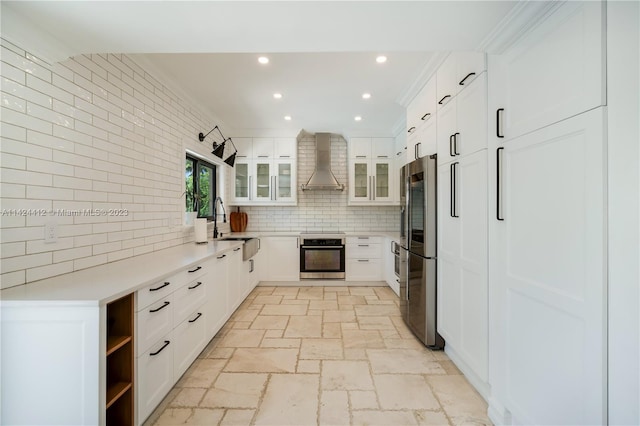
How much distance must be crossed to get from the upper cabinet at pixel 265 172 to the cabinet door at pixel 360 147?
1.01 m

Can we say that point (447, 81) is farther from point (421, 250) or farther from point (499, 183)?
point (421, 250)

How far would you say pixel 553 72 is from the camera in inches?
46.0

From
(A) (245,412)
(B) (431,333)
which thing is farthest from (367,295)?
(A) (245,412)

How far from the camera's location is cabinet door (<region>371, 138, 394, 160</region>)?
15.3 feet

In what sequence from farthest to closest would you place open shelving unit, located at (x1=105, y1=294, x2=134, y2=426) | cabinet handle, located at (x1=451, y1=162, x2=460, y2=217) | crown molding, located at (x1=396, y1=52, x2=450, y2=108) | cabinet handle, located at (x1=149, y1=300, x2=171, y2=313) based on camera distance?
crown molding, located at (x1=396, y1=52, x2=450, y2=108), cabinet handle, located at (x1=451, y1=162, x2=460, y2=217), cabinet handle, located at (x1=149, y1=300, x2=171, y2=313), open shelving unit, located at (x1=105, y1=294, x2=134, y2=426)

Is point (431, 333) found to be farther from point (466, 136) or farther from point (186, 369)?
point (186, 369)

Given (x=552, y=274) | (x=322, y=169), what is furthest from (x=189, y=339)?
(x=322, y=169)

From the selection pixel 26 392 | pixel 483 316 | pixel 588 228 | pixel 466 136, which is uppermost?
pixel 466 136

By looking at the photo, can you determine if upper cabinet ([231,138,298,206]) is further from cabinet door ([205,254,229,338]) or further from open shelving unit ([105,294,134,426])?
open shelving unit ([105,294,134,426])

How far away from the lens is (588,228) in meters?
1.01

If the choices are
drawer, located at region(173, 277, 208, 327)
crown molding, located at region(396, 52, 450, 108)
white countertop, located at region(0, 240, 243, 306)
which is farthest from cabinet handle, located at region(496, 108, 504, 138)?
drawer, located at region(173, 277, 208, 327)

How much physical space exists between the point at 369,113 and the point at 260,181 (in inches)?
84.5

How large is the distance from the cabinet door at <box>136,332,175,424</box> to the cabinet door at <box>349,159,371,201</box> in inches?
141

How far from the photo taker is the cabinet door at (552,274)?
99 centimetres
